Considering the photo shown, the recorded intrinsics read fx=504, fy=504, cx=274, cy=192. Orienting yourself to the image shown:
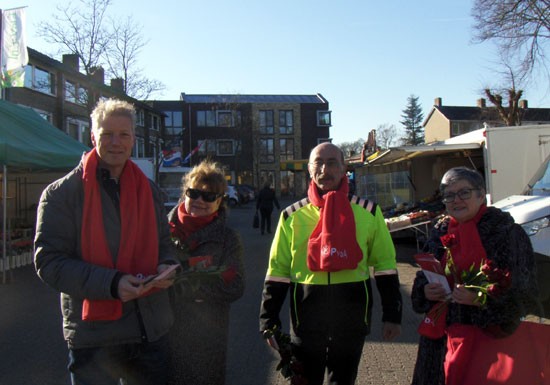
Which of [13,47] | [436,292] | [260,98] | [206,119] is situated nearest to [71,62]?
[13,47]

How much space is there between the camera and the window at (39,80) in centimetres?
2494

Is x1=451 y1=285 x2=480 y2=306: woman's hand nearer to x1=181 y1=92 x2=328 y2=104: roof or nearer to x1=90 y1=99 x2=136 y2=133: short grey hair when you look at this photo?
x1=90 y1=99 x2=136 y2=133: short grey hair

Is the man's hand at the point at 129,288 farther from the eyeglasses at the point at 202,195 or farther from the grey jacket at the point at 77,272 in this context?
the eyeglasses at the point at 202,195

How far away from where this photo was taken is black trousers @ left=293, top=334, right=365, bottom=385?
110 inches

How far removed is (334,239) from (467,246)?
722 mm

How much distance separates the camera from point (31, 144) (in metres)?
9.53

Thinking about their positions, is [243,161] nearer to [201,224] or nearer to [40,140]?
[40,140]

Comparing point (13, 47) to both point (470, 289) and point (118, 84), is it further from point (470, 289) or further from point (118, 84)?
point (118, 84)

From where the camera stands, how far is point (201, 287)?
2.67 metres

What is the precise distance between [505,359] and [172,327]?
170cm

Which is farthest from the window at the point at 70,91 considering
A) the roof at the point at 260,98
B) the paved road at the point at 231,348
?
the roof at the point at 260,98

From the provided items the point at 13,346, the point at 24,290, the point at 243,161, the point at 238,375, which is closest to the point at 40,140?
the point at 24,290

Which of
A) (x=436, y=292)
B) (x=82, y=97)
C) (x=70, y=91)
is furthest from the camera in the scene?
(x=70, y=91)

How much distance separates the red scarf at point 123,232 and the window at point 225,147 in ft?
169
